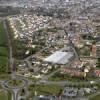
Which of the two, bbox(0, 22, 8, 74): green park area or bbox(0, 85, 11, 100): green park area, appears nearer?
bbox(0, 85, 11, 100): green park area

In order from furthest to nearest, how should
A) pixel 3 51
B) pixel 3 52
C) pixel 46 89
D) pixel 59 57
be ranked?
pixel 3 51 < pixel 3 52 < pixel 59 57 < pixel 46 89

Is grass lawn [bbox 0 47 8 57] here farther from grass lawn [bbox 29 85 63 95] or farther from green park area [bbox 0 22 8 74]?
grass lawn [bbox 29 85 63 95]

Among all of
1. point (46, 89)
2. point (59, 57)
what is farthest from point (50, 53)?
point (46, 89)

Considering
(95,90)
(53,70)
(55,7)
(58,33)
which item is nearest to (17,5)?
(55,7)

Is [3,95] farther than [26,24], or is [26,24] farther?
[26,24]

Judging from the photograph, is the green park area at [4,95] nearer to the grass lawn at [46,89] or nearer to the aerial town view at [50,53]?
the aerial town view at [50,53]

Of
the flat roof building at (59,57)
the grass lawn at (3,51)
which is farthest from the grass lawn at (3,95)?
the grass lawn at (3,51)

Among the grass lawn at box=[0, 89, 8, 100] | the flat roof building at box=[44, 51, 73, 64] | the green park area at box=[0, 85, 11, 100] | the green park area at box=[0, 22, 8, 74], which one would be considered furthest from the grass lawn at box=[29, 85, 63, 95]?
the flat roof building at box=[44, 51, 73, 64]

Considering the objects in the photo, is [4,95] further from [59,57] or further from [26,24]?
[26,24]
